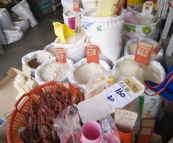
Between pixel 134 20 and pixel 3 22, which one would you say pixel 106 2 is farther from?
pixel 3 22

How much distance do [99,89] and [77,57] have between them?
696mm

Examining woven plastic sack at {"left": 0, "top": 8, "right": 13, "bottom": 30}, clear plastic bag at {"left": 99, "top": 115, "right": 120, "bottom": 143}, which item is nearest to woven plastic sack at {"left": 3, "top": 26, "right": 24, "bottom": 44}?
woven plastic sack at {"left": 0, "top": 8, "right": 13, "bottom": 30}

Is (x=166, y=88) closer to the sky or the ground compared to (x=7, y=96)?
closer to the sky

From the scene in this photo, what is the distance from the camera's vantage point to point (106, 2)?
3.44ft

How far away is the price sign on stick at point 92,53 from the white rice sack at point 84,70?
0.03 meters

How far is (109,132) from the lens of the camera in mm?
692

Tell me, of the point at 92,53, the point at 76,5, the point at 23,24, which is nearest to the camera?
the point at 92,53

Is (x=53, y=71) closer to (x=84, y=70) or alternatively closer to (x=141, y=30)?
(x=84, y=70)

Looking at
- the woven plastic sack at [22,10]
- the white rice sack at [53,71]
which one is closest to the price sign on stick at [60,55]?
the white rice sack at [53,71]

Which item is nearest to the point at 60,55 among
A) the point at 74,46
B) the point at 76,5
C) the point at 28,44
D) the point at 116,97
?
the point at 74,46

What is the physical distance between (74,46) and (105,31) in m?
0.36

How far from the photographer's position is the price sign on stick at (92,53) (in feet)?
4.10

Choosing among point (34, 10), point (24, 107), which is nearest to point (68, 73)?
point (24, 107)

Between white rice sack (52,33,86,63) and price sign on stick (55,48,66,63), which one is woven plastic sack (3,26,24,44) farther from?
price sign on stick (55,48,66,63)
